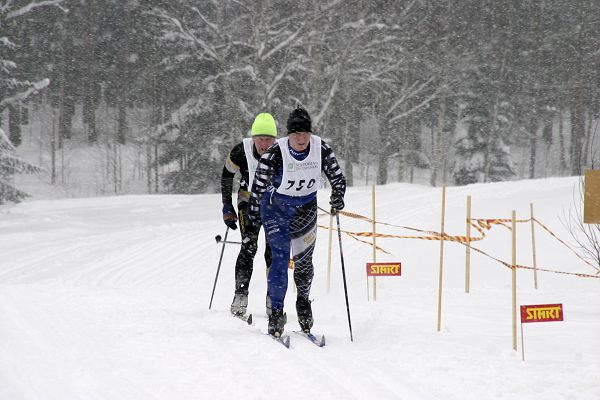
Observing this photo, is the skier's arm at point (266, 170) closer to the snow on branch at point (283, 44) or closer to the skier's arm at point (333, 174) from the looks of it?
the skier's arm at point (333, 174)

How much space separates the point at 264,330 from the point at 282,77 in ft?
66.1

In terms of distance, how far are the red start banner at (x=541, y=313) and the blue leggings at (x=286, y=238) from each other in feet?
6.10

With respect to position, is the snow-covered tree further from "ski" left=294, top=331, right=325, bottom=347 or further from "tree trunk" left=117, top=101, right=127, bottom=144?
"tree trunk" left=117, top=101, right=127, bottom=144

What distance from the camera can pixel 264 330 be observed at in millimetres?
5930

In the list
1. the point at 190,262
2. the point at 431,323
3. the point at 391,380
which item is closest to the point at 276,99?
the point at 190,262

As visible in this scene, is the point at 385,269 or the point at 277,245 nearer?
the point at 277,245

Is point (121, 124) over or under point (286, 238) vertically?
over

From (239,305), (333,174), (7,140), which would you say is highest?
(7,140)

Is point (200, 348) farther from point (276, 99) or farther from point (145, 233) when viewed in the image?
point (276, 99)

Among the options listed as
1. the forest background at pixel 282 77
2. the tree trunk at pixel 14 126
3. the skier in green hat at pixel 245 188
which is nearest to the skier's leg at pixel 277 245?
the skier in green hat at pixel 245 188

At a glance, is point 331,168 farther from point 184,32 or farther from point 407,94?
point 407,94

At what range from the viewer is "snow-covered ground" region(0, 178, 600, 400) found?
4105 mm

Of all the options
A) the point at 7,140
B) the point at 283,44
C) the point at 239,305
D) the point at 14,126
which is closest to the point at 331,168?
the point at 239,305

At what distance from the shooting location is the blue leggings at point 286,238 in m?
5.60
